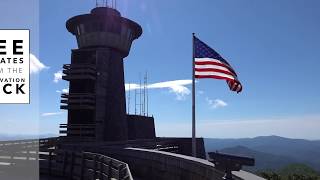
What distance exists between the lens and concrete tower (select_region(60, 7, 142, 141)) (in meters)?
42.7

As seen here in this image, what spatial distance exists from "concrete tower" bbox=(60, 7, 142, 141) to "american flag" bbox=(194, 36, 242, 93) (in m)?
24.4

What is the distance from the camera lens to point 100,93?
4359 centimetres

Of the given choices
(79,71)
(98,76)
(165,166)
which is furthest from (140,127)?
(165,166)

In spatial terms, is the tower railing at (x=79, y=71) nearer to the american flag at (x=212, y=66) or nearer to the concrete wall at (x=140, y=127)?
the concrete wall at (x=140, y=127)

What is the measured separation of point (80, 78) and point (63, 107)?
415cm

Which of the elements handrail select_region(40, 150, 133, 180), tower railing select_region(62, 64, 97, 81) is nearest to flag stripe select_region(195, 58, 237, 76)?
handrail select_region(40, 150, 133, 180)

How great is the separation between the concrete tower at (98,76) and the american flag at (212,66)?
24.4 metres

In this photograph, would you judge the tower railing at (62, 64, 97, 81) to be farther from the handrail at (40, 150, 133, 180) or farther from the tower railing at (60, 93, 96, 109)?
the handrail at (40, 150, 133, 180)

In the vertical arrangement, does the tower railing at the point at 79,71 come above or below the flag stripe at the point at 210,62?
above

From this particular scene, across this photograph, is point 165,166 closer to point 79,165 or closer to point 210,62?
point 79,165

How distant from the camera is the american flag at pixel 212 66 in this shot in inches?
755

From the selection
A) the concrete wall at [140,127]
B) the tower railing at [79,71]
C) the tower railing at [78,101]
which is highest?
the tower railing at [79,71]

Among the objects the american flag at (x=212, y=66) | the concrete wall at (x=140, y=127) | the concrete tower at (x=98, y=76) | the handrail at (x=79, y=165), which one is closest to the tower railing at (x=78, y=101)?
the concrete tower at (x=98, y=76)

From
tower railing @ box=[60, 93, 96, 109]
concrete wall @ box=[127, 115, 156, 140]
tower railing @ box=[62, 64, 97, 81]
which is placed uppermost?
tower railing @ box=[62, 64, 97, 81]
